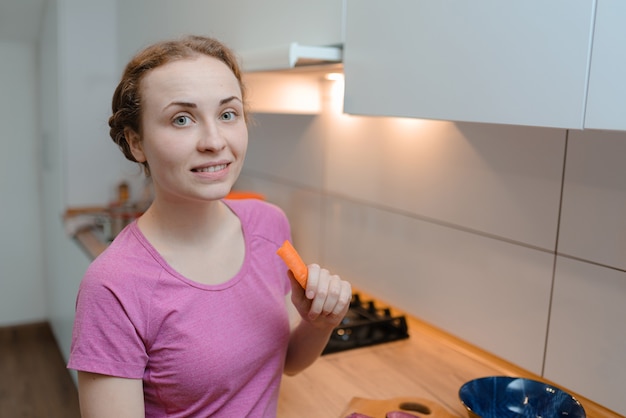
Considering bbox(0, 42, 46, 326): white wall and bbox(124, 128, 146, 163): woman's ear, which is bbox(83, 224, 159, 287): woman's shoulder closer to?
bbox(124, 128, 146, 163): woman's ear

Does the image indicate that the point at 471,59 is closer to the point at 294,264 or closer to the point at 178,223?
the point at 294,264

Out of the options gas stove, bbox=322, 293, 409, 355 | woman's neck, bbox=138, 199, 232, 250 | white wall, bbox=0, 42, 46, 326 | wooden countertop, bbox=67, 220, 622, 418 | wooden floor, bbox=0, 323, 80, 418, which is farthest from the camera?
white wall, bbox=0, 42, 46, 326

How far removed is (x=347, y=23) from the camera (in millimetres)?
1131

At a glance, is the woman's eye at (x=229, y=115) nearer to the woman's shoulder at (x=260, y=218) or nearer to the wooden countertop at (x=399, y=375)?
the woman's shoulder at (x=260, y=218)

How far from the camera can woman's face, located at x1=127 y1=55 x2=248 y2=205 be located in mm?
865

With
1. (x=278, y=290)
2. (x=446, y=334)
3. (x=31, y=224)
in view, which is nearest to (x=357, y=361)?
(x=446, y=334)

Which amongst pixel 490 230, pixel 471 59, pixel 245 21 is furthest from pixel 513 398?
pixel 245 21

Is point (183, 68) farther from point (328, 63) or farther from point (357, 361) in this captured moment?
point (357, 361)

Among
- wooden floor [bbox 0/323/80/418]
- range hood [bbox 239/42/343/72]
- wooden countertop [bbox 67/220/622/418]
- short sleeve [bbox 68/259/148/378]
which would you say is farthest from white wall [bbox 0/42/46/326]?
short sleeve [bbox 68/259/148/378]

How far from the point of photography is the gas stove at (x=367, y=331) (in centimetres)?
147

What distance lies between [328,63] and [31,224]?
270 centimetres

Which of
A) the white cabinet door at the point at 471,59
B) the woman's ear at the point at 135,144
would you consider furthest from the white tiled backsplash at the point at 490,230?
the woman's ear at the point at 135,144

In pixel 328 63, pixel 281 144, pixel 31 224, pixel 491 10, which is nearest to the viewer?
pixel 491 10

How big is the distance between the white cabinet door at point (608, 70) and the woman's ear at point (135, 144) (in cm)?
63
